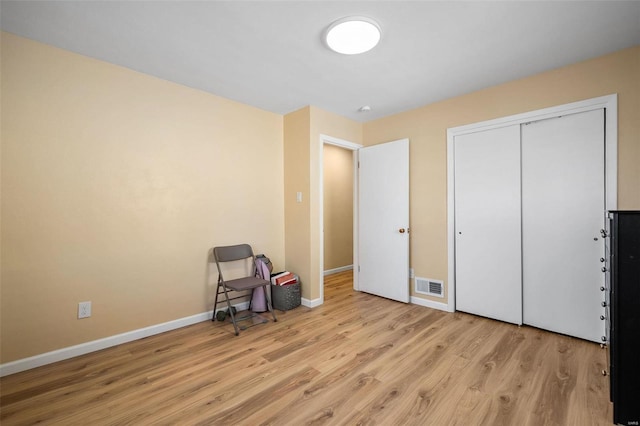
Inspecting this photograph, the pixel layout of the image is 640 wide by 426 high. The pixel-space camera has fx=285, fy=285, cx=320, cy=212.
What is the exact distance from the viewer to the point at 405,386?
6.37 feet

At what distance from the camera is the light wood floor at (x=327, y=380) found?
1677mm

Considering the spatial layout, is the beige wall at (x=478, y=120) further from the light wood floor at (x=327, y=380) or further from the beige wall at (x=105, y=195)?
the beige wall at (x=105, y=195)

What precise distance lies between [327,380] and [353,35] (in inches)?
97.7

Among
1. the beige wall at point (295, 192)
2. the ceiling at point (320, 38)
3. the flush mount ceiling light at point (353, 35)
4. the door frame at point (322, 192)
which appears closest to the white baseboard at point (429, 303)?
the door frame at point (322, 192)

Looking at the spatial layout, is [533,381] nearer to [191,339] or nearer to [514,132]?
[514,132]

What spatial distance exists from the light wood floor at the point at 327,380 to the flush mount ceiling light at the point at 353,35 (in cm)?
245

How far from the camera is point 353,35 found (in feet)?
6.82

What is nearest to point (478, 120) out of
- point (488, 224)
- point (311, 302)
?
point (488, 224)

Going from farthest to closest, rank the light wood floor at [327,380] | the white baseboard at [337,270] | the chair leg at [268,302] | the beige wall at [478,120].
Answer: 1. the white baseboard at [337,270]
2. the chair leg at [268,302]
3. the beige wall at [478,120]
4. the light wood floor at [327,380]

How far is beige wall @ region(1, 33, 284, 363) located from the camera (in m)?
2.12

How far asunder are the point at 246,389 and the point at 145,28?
263 cm

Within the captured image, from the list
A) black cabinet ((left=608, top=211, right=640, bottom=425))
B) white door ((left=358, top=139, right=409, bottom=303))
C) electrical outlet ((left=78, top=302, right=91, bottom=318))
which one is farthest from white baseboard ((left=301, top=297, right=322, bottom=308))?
black cabinet ((left=608, top=211, right=640, bottom=425))

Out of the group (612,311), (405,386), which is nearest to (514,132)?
(612,311)

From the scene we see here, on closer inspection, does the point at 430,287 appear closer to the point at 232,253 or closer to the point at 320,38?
the point at 232,253
